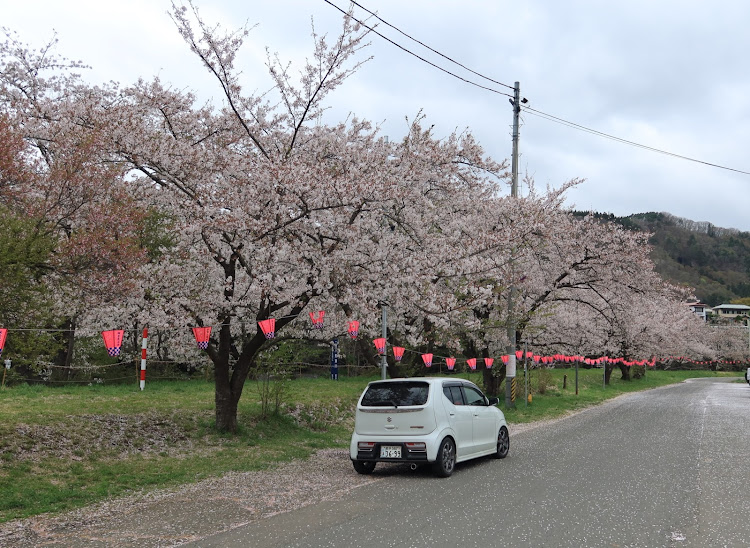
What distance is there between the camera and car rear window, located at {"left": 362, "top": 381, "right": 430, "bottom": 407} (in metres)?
9.47

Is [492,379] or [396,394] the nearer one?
[396,394]

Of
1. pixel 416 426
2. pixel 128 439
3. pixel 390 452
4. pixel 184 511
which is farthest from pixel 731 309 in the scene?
pixel 184 511

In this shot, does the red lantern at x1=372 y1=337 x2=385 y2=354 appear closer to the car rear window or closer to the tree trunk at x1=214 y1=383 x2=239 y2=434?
the tree trunk at x1=214 y1=383 x2=239 y2=434

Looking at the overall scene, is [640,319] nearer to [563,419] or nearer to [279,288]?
[563,419]

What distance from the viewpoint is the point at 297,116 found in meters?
12.8

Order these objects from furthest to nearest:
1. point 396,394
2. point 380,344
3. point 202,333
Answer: point 380,344
point 202,333
point 396,394

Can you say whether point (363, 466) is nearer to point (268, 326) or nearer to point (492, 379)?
point (268, 326)

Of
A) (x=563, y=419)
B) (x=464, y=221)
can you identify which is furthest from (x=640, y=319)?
(x=464, y=221)

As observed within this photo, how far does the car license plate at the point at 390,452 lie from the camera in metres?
9.23

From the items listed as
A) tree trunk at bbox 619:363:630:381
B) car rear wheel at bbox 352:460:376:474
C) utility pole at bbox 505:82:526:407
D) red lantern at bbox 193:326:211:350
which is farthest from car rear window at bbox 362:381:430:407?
tree trunk at bbox 619:363:630:381

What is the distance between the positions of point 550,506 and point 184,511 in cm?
434

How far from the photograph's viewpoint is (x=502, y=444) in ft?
36.6

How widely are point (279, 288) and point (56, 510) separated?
568 cm

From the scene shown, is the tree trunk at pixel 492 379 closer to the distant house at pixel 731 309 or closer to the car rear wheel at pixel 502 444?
the car rear wheel at pixel 502 444
